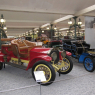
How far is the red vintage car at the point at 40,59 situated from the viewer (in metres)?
2.84

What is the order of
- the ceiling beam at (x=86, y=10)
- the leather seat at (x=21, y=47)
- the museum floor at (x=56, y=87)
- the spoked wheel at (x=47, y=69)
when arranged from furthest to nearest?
the ceiling beam at (x=86, y=10) < the leather seat at (x=21, y=47) < the spoked wheel at (x=47, y=69) < the museum floor at (x=56, y=87)

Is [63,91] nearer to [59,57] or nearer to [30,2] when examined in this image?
[59,57]

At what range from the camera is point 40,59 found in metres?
3.22

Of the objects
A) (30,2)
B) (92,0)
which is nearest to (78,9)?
(92,0)

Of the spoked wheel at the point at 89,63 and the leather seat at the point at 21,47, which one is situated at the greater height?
the leather seat at the point at 21,47

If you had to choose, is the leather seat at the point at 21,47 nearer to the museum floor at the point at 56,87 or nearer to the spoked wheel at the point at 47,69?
the spoked wheel at the point at 47,69

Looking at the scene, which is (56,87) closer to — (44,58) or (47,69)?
(47,69)

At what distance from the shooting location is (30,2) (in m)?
7.80

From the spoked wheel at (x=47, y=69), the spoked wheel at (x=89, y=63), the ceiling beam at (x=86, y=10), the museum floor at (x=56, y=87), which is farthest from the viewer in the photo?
the ceiling beam at (x=86, y=10)

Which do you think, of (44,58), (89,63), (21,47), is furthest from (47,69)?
(89,63)

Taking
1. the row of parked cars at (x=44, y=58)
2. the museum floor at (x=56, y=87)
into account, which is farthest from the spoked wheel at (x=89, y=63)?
the museum floor at (x=56, y=87)

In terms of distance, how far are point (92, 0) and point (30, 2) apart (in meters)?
4.73

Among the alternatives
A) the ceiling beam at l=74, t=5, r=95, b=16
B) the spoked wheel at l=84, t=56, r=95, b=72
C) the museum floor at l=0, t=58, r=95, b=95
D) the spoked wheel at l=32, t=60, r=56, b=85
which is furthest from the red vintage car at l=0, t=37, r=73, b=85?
the ceiling beam at l=74, t=5, r=95, b=16

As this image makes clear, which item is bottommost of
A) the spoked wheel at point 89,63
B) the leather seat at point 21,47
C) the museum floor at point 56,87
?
the museum floor at point 56,87
